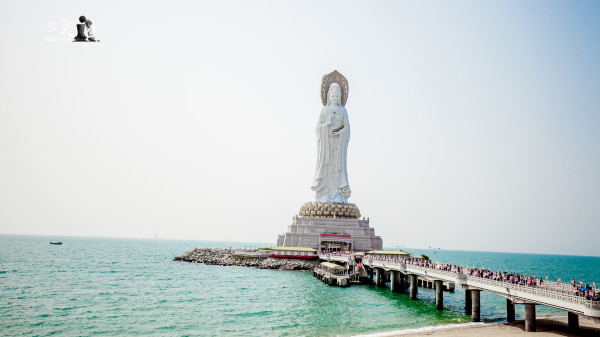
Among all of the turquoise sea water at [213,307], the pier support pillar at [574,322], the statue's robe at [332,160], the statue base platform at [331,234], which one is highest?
the statue's robe at [332,160]

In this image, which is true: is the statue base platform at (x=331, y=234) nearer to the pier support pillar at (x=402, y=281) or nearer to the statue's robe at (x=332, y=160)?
the statue's robe at (x=332, y=160)

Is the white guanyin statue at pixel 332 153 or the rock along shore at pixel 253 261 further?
the white guanyin statue at pixel 332 153

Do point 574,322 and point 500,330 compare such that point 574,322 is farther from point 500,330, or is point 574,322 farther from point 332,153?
point 332,153

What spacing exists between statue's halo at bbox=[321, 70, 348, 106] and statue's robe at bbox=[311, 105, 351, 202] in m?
2.83

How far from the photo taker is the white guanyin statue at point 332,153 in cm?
5997

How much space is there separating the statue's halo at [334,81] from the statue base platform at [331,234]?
17875 millimetres

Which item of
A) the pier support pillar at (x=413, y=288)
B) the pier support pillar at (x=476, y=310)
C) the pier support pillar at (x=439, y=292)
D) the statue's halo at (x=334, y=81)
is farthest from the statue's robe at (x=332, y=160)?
the pier support pillar at (x=476, y=310)

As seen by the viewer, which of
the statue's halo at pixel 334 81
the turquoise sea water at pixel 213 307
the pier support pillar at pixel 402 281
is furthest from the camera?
the statue's halo at pixel 334 81

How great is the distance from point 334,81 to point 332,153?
1100cm

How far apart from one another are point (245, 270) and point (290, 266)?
4.97m

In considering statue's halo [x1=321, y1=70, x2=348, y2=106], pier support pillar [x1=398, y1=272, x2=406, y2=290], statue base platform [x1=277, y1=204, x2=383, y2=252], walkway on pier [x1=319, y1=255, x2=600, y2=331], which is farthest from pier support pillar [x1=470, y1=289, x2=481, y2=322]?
statue's halo [x1=321, y1=70, x2=348, y2=106]

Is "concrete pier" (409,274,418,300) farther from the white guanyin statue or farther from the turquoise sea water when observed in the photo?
the white guanyin statue

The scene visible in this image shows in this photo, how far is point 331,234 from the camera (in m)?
54.1

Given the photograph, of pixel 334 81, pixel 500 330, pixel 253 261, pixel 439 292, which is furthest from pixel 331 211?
pixel 500 330
